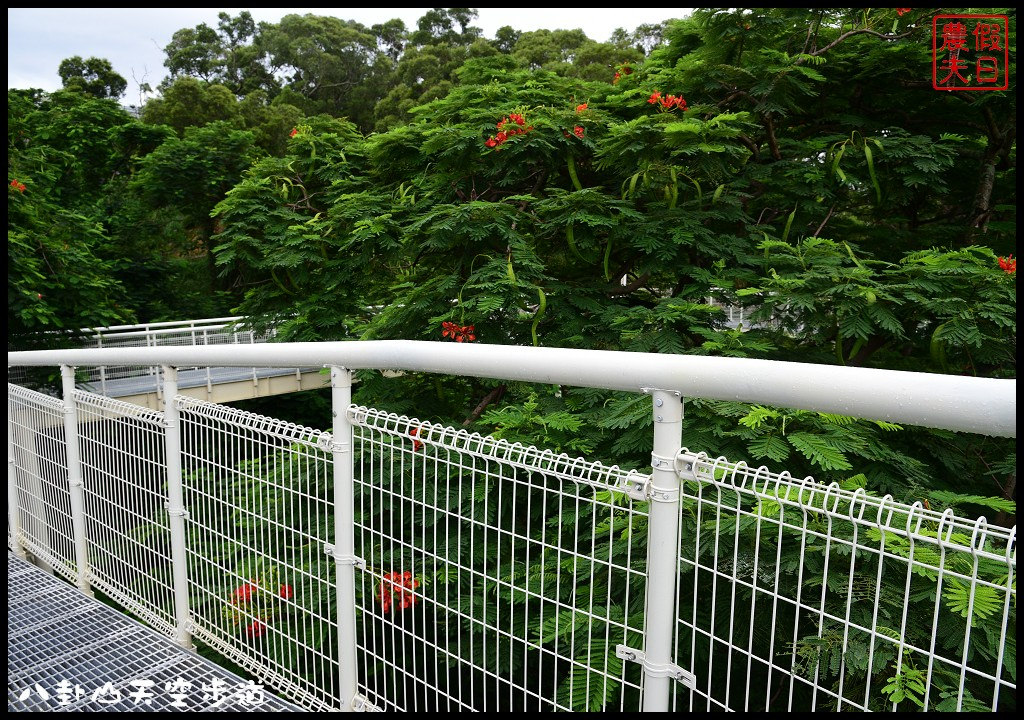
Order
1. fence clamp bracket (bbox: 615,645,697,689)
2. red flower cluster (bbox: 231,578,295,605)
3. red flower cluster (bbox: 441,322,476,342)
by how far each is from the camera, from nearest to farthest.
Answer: fence clamp bracket (bbox: 615,645,697,689) → red flower cluster (bbox: 231,578,295,605) → red flower cluster (bbox: 441,322,476,342)

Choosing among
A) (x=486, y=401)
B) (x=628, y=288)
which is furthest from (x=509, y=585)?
(x=628, y=288)

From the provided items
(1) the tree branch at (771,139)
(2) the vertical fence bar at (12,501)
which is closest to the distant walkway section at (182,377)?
(2) the vertical fence bar at (12,501)

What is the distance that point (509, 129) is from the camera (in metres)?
5.03

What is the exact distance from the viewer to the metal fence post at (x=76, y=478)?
3221 millimetres

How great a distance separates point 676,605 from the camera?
140cm

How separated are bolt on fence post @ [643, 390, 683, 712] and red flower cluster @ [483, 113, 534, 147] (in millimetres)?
3989

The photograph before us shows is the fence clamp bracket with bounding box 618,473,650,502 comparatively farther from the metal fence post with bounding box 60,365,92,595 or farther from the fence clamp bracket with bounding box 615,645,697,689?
the metal fence post with bounding box 60,365,92,595

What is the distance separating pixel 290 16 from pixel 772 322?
39478 mm

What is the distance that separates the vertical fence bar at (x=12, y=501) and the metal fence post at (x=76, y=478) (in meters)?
0.74

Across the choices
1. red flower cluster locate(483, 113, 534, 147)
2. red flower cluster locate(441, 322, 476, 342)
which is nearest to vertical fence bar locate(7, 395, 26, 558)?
red flower cluster locate(441, 322, 476, 342)

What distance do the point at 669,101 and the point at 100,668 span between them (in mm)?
4205

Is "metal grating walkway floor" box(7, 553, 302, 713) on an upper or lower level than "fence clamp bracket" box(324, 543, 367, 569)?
lower

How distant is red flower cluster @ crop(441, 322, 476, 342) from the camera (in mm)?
4605

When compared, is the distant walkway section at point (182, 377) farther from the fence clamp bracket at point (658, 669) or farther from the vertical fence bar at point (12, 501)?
the fence clamp bracket at point (658, 669)
